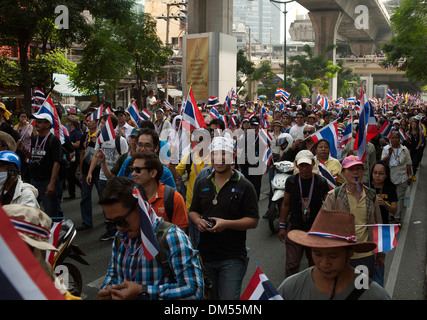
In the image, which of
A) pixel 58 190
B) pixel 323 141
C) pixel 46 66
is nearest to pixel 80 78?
pixel 46 66

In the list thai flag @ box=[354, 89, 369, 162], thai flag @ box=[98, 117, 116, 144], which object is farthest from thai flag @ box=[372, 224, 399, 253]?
thai flag @ box=[98, 117, 116, 144]

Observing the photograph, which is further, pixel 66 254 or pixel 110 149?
pixel 110 149

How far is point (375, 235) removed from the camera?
13.6ft

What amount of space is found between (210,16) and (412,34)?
1239 cm

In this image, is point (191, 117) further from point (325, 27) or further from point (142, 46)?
point (325, 27)

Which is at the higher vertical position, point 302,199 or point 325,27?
point 325,27

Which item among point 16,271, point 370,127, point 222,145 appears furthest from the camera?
point 370,127

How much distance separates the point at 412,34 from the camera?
19.0 m

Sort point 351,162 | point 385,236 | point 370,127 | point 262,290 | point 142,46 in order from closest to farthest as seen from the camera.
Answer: point 262,290
point 385,236
point 351,162
point 370,127
point 142,46

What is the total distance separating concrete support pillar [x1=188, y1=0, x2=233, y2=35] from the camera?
90.2 ft

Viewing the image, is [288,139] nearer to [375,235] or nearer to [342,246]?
[375,235]

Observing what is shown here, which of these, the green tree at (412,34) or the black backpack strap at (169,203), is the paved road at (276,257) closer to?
the black backpack strap at (169,203)

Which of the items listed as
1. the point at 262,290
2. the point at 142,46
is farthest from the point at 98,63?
the point at 262,290

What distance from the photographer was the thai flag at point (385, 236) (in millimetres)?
3900
